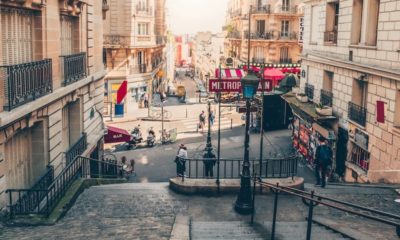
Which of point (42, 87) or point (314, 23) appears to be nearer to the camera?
point (42, 87)

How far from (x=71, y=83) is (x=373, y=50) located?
408 inches

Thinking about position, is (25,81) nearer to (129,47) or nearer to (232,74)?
(232,74)

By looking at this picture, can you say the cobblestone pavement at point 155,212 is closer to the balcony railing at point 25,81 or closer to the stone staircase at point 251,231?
the stone staircase at point 251,231

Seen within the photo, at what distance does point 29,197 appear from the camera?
36.1ft

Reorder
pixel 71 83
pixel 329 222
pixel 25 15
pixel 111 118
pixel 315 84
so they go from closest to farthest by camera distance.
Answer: pixel 329 222 → pixel 25 15 → pixel 71 83 → pixel 315 84 → pixel 111 118

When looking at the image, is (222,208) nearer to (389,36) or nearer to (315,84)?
(389,36)

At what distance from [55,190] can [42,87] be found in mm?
2700

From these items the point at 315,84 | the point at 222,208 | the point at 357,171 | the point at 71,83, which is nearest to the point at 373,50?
the point at 357,171

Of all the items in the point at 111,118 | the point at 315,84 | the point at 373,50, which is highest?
the point at 373,50

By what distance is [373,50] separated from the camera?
53.7 ft

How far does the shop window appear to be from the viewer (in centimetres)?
1730

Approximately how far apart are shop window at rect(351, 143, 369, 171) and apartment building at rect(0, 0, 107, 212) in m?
10.3

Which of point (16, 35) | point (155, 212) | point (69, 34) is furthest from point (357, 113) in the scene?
point (16, 35)

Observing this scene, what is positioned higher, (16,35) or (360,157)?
(16,35)
